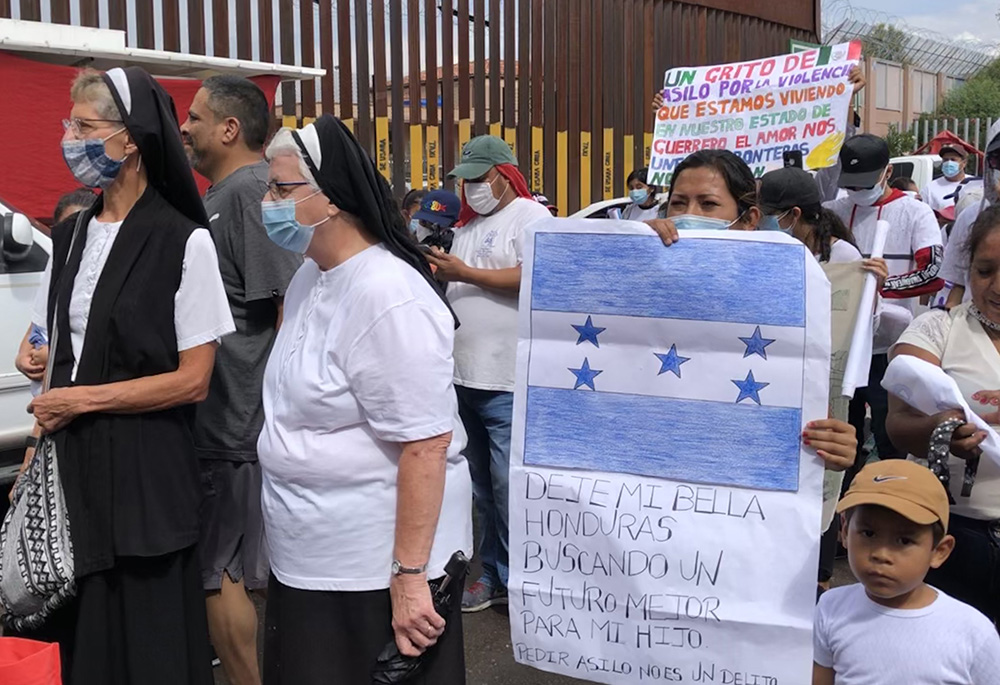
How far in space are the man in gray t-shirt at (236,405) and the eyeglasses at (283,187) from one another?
64cm

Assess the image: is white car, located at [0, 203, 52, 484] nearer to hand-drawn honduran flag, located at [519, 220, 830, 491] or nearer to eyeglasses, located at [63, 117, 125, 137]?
eyeglasses, located at [63, 117, 125, 137]

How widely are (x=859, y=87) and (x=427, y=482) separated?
3471 millimetres

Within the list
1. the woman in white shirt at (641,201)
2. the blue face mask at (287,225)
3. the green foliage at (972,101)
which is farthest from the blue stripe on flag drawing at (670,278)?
the green foliage at (972,101)

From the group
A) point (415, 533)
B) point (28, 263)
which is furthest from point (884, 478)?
point (28, 263)

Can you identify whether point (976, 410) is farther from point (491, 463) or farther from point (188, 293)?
point (491, 463)

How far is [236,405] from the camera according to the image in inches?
119

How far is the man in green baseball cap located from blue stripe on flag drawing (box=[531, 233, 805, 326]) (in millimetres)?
1513

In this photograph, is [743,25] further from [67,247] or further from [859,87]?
[67,247]

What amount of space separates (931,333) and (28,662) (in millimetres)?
2233

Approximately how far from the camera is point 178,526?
8.25ft

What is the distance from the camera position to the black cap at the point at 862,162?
4.96m

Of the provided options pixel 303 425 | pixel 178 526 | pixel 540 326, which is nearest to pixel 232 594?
pixel 178 526

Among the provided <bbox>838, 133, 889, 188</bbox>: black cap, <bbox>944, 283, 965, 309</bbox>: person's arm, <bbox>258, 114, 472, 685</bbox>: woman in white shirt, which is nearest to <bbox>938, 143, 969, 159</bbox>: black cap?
<bbox>838, 133, 889, 188</bbox>: black cap

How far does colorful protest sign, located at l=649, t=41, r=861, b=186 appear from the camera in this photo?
4.64 metres
